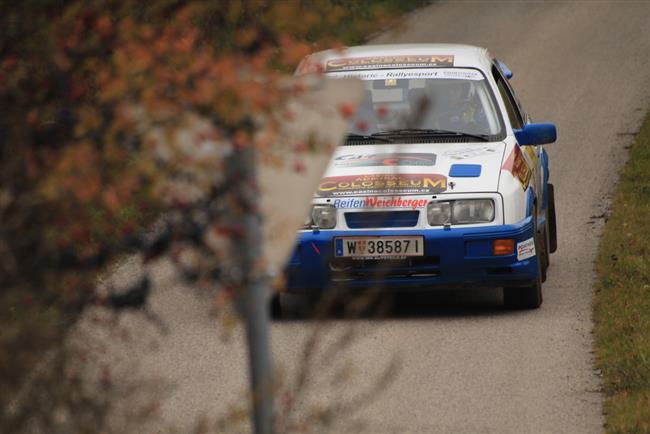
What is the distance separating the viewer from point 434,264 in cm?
998

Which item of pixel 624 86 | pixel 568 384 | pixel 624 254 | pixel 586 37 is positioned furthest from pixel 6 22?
pixel 586 37

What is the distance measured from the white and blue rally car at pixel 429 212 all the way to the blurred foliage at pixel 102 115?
18.5 ft

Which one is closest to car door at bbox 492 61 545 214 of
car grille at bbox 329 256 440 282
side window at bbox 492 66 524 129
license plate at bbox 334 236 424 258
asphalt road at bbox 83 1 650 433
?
side window at bbox 492 66 524 129

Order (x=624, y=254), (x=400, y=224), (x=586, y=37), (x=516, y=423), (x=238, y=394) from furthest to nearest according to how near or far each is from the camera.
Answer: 1. (x=586, y=37)
2. (x=624, y=254)
3. (x=400, y=224)
4. (x=238, y=394)
5. (x=516, y=423)

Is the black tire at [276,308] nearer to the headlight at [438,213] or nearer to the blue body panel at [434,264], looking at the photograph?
the blue body panel at [434,264]

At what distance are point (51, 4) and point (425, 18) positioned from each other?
988 inches

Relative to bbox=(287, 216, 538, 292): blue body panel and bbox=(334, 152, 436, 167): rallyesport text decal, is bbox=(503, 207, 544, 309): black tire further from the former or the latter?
bbox=(334, 152, 436, 167): rallyesport text decal

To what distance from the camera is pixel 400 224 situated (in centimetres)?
989

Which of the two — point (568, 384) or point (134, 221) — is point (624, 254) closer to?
point (568, 384)

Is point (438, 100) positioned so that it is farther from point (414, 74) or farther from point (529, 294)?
point (529, 294)

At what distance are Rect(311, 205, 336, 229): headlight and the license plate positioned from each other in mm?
108

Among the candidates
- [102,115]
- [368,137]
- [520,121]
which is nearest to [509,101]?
[520,121]

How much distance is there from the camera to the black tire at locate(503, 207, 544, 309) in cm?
1034

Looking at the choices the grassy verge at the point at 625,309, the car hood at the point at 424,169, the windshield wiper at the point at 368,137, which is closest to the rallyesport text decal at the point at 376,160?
the car hood at the point at 424,169
